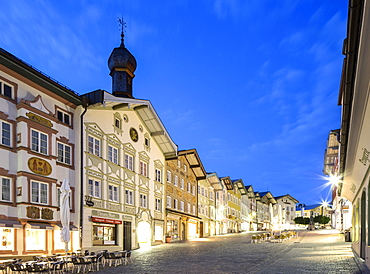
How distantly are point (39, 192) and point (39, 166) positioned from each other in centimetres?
131

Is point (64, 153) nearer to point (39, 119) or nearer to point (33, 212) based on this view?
point (39, 119)

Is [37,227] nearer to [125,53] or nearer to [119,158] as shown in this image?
[119,158]

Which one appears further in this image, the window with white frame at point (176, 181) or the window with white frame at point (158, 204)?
the window with white frame at point (176, 181)

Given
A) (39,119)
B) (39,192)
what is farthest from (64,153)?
(39,192)

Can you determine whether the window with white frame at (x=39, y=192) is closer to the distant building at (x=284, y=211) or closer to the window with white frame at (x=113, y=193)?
the window with white frame at (x=113, y=193)

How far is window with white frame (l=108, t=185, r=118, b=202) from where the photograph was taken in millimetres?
25047

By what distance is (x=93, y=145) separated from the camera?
23.5 metres

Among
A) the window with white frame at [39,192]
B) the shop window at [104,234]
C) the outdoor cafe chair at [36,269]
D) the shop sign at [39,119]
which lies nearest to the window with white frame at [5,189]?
the window with white frame at [39,192]

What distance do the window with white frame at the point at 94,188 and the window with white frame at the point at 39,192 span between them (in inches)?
170

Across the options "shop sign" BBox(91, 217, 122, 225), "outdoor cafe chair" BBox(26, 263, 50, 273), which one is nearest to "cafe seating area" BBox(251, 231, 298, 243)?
"shop sign" BBox(91, 217, 122, 225)

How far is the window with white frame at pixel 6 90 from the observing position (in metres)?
16.8

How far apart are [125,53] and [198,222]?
24560mm

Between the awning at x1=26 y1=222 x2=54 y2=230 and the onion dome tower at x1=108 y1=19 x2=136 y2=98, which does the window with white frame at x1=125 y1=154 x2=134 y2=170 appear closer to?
the onion dome tower at x1=108 y1=19 x2=136 y2=98

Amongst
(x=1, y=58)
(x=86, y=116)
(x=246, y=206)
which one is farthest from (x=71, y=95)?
(x=246, y=206)
